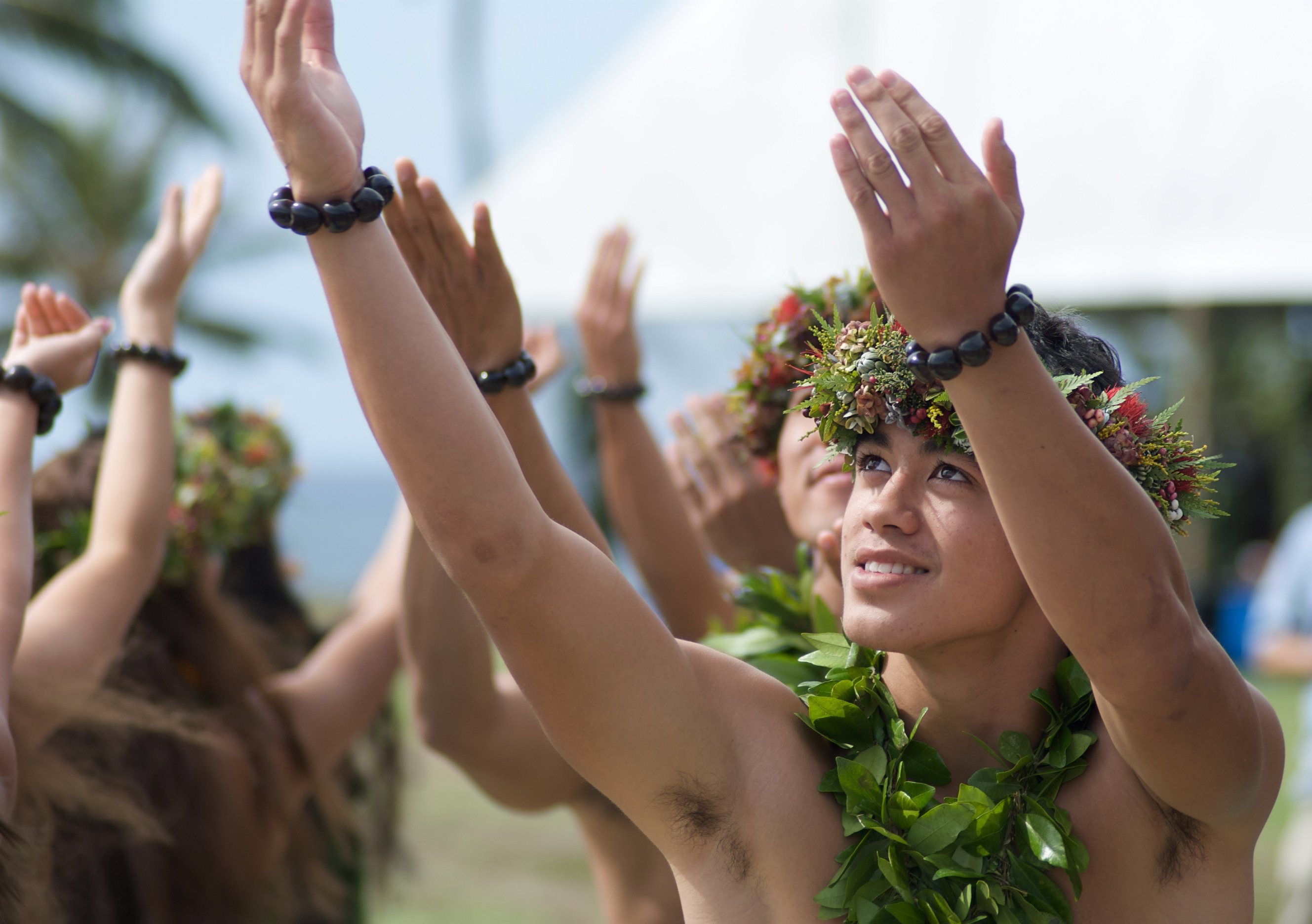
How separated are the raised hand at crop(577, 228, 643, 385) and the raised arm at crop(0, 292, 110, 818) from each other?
116cm

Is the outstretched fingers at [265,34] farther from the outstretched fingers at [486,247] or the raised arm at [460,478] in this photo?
the outstretched fingers at [486,247]

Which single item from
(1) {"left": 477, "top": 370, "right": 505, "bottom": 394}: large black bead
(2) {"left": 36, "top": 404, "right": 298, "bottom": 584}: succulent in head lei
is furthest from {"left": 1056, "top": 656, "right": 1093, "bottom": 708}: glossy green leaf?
(2) {"left": 36, "top": 404, "right": 298, "bottom": 584}: succulent in head lei

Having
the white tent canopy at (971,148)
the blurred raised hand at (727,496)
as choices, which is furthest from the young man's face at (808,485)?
the white tent canopy at (971,148)

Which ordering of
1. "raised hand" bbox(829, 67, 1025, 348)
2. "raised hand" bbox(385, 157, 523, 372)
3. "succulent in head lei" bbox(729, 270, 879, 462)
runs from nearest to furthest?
"raised hand" bbox(829, 67, 1025, 348), "raised hand" bbox(385, 157, 523, 372), "succulent in head lei" bbox(729, 270, 879, 462)

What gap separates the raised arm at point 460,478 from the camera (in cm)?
144

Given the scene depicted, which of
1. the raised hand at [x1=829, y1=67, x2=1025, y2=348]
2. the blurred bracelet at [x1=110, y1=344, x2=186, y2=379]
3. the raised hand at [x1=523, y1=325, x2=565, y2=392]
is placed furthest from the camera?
the raised hand at [x1=523, y1=325, x2=565, y2=392]

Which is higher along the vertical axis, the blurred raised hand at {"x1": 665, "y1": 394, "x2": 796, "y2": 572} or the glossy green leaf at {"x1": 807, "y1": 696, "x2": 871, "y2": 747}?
the blurred raised hand at {"x1": 665, "y1": 394, "x2": 796, "y2": 572}

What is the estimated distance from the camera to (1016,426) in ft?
4.44

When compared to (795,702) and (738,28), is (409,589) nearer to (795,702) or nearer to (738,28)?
(795,702)

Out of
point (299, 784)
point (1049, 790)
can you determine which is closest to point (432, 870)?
point (299, 784)

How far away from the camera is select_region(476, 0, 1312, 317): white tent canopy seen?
4.87 meters

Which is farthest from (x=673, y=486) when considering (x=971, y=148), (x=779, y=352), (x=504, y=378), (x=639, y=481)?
(x=971, y=148)

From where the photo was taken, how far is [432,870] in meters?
7.43

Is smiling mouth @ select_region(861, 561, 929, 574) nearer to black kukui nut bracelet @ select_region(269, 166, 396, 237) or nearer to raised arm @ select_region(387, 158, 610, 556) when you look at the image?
raised arm @ select_region(387, 158, 610, 556)
